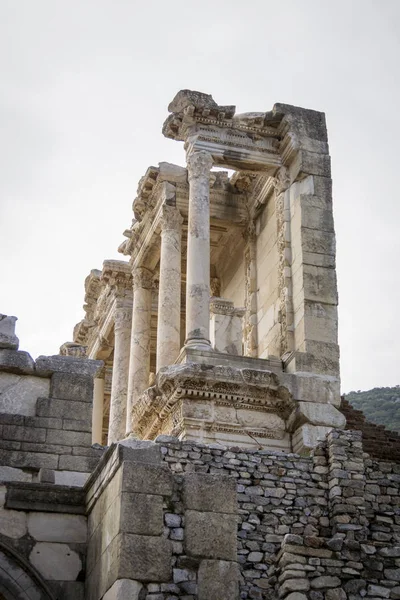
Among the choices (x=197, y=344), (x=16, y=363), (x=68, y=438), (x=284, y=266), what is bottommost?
(x=68, y=438)

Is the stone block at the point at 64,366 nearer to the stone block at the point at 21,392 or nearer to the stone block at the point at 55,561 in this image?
the stone block at the point at 21,392

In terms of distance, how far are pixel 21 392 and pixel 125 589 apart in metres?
3.52

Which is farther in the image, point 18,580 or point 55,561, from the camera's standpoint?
point 55,561

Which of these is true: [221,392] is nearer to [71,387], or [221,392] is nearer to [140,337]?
[140,337]

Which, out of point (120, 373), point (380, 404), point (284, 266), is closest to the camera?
point (284, 266)

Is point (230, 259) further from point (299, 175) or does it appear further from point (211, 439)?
point (211, 439)

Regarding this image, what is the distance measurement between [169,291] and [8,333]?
38.8 feet

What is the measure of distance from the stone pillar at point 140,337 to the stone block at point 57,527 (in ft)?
45.1

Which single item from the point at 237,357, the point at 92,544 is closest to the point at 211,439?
the point at 237,357

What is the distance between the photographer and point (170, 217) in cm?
2605

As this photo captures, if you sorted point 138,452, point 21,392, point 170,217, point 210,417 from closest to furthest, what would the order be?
1. point 138,452
2. point 21,392
3. point 210,417
4. point 170,217

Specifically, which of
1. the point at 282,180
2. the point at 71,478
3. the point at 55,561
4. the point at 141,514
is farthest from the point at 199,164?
the point at 141,514

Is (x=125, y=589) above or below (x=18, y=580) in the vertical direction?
below

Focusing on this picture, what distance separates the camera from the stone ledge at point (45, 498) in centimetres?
1160
